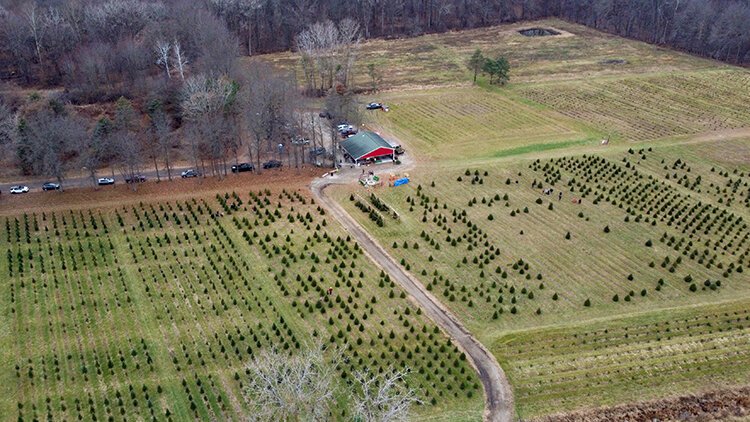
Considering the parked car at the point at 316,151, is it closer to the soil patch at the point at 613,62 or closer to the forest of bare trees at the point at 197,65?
the forest of bare trees at the point at 197,65

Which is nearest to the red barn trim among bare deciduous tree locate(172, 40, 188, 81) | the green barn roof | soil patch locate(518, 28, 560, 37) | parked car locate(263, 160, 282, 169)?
the green barn roof

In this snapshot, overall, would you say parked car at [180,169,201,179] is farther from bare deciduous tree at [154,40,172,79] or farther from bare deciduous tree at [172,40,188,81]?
bare deciduous tree at [154,40,172,79]

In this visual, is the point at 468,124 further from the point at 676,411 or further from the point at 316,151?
the point at 676,411

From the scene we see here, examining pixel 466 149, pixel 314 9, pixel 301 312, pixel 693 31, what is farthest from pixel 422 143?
pixel 693 31

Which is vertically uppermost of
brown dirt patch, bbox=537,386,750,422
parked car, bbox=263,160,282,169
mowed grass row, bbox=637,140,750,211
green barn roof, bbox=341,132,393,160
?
green barn roof, bbox=341,132,393,160

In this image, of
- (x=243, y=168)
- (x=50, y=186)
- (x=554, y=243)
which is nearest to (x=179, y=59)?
(x=243, y=168)

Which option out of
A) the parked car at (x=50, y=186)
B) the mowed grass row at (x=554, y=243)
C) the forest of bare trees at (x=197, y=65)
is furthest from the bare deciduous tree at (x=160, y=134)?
the mowed grass row at (x=554, y=243)

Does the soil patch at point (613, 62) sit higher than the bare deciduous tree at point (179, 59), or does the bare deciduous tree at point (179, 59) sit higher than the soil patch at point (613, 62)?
the bare deciduous tree at point (179, 59)
